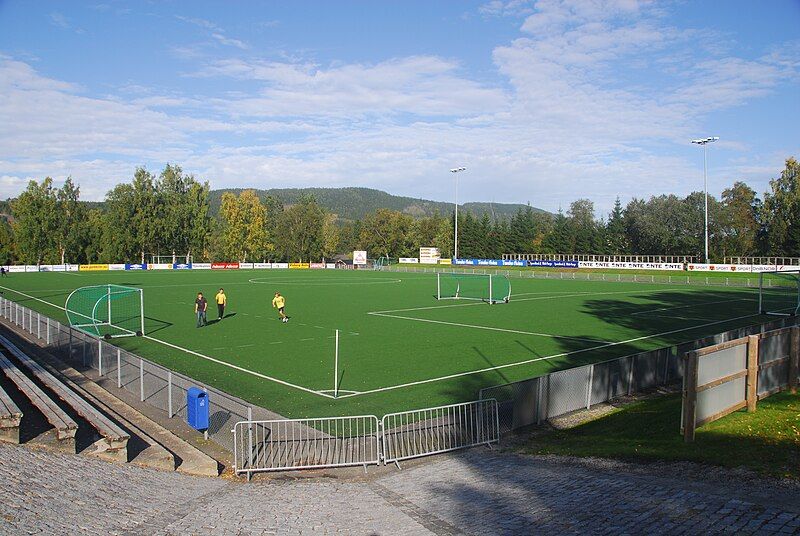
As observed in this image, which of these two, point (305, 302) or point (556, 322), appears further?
point (305, 302)

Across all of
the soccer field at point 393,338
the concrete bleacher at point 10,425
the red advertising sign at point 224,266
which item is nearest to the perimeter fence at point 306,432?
the soccer field at point 393,338

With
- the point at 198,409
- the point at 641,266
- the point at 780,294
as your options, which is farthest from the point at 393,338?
the point at 641,266

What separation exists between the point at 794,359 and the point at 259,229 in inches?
4348

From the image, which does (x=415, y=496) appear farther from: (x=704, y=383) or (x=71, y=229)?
(x=71, y=229)

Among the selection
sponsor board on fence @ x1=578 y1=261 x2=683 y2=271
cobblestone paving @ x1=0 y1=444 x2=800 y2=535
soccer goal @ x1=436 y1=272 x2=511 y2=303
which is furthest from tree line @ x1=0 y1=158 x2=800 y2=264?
cobblestone paving @ x1=0 y1=444 x2=800 y2=535

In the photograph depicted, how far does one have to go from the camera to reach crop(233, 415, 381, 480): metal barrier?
11.1 metres

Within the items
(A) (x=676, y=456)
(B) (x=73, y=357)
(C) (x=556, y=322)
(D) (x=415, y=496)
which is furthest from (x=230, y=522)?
(C) (x=556, y=322)

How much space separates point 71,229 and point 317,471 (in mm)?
107893

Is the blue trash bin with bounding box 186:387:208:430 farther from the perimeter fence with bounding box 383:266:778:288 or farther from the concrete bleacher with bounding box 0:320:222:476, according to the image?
the perimeter fence with bounding box 383:266:778:288

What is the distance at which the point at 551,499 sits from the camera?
28.4 feet

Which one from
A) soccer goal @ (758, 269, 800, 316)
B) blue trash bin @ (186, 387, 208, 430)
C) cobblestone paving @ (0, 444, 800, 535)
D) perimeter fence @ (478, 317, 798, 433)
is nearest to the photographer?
cobblestone paving @ (0, 444, 800, 535)

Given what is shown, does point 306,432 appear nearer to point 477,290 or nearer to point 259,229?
point 477,290

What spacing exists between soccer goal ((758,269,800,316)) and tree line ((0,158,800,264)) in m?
37.1

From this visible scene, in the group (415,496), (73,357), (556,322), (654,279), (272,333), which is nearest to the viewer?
(415,496)
